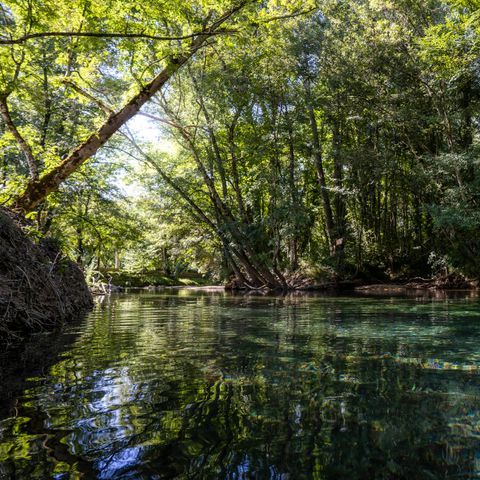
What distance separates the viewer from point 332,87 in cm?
2242

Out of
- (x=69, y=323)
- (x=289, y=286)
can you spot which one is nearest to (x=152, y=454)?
(x=69, y=323)

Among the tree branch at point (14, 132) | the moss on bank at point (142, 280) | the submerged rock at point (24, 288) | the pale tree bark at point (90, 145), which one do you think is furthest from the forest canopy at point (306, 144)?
the moss on bank at point (142, 280)

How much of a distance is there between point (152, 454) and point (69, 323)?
256 inches

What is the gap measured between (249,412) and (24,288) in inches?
213

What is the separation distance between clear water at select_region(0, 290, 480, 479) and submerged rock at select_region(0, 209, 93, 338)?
1197mm

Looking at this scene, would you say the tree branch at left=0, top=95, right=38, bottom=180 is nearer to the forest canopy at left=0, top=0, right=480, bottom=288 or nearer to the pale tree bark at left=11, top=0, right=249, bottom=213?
the pale tree bark at left=11, top=0, right=249, bottom=213

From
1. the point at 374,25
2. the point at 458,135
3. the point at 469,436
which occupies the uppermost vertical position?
the point at 374,25

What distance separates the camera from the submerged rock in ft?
19.9

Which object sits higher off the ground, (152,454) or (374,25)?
(374,25)

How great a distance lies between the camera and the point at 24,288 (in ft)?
21.6

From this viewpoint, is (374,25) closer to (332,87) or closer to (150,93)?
(332,87)

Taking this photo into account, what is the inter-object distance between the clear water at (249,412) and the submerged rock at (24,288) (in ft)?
3.93

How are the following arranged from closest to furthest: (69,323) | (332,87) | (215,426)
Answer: (215,426)
(69,323)
(332,87)

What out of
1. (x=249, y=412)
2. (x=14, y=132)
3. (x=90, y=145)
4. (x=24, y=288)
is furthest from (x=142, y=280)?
(x=249, y=412)
